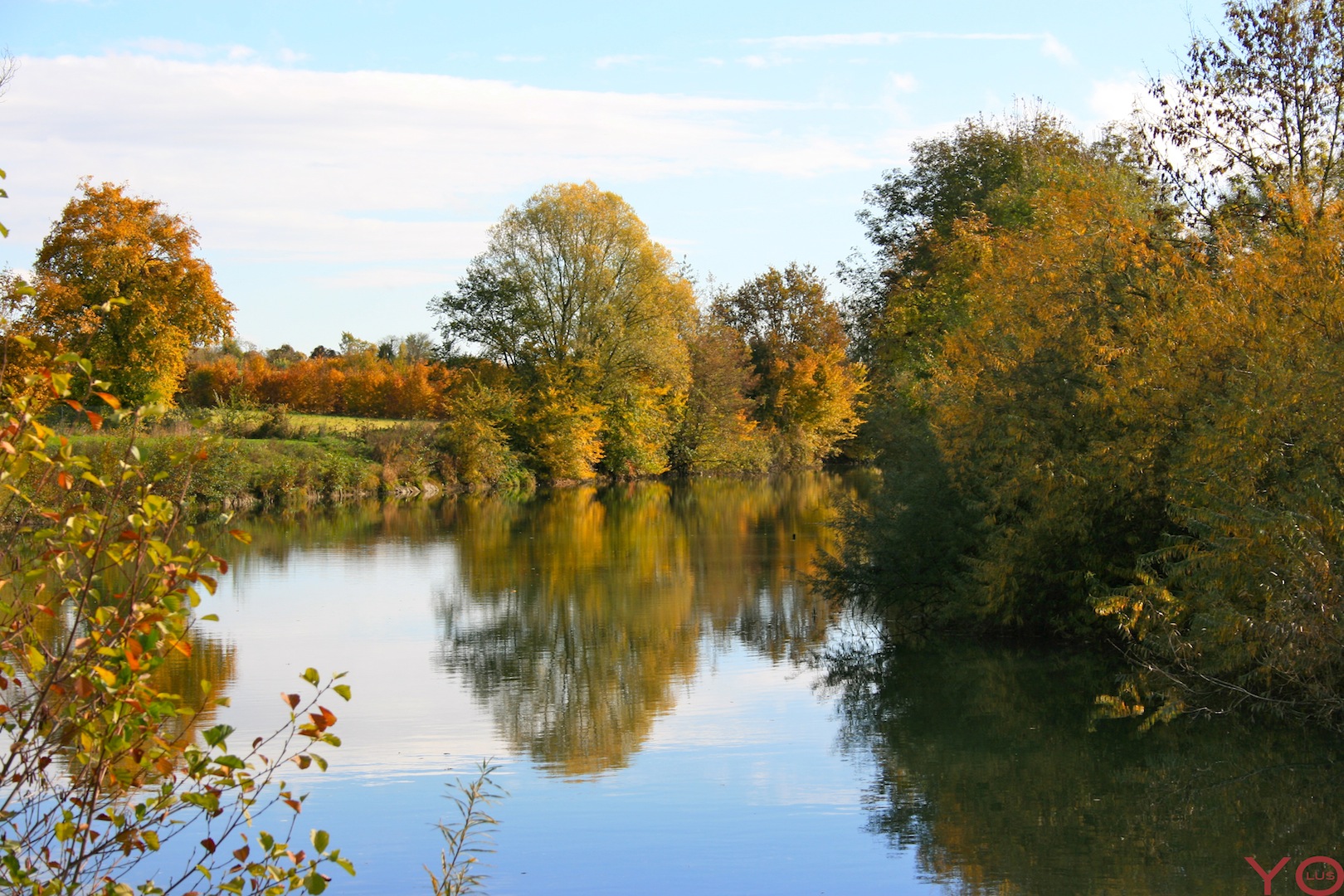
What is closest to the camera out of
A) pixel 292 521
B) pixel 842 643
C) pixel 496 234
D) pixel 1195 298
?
pixel 1195 298

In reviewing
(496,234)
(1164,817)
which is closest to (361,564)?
(1164,817)

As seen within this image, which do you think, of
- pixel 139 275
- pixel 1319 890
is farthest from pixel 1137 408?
pixel 139 275

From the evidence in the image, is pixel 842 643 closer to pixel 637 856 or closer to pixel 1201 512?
pixel 1201 512

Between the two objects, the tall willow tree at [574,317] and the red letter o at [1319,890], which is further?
the tall willow tree at [574,317]

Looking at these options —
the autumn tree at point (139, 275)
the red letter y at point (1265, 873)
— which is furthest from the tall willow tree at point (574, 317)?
the red letter y at point (1265, 873)

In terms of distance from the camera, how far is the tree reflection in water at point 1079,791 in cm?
718

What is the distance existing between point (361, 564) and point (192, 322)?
2203cm

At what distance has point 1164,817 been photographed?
8.05 m

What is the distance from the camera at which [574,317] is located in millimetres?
48781

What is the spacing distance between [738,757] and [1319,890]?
4.32m

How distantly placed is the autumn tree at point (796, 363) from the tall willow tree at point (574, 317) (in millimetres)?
14146

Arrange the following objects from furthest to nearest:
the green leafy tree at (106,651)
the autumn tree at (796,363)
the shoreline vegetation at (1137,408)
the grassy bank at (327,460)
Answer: the autumn tree at (796,363)
the grassy bank at (327,460)
the shoreline vegetation at (1137,408)
the green leafy tree at (106,651)

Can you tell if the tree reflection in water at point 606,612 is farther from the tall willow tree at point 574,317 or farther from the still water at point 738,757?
the tall willow tree at point 574,317

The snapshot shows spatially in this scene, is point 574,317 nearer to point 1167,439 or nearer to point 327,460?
point 327,460
